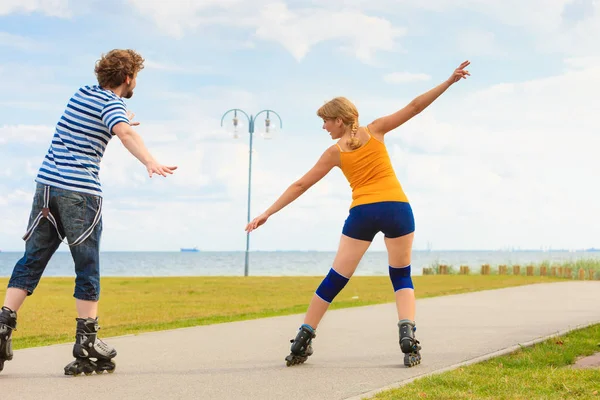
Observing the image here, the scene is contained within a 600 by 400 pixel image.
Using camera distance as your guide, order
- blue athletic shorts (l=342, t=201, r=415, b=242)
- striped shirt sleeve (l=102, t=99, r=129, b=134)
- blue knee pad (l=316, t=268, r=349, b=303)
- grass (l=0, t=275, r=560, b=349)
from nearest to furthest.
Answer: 1. striped shirt sleeve (l=102, t=99, r=129, b=134)
2. blue athletic shorts (l=342, t=201, r=415, b=242)
3. blue knee pad (l=316, t=268, r=349, b=303)
4. grass (l=0, t=275, r=560, b=349)

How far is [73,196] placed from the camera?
5.05m

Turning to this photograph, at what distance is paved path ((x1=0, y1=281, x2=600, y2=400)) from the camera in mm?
4754

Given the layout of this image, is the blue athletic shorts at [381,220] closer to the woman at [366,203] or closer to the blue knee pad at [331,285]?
the woman at [366,203]

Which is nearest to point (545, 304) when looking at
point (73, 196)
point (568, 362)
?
point (568, 362)

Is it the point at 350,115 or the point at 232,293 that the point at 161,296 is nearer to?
the point at 232,293

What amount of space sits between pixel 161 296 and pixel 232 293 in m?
1.70

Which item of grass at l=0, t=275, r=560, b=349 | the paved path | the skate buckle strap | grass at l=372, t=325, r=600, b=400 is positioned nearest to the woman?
the paved path

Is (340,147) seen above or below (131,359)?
above

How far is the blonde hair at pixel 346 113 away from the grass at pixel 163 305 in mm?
4381

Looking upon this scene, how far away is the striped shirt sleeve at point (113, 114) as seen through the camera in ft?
16.3

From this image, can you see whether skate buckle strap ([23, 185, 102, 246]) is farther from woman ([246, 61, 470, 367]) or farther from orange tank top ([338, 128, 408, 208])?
orange tank top ([338, 128, 408, 208])

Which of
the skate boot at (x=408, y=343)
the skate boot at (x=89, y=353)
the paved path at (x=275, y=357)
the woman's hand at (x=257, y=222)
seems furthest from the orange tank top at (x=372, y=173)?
the skate boot at (x=89, y=353)

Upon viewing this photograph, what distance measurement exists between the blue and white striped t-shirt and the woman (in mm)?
1237

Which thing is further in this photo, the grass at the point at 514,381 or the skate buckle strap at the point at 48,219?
the skate buckle strap at the point at 48,219
